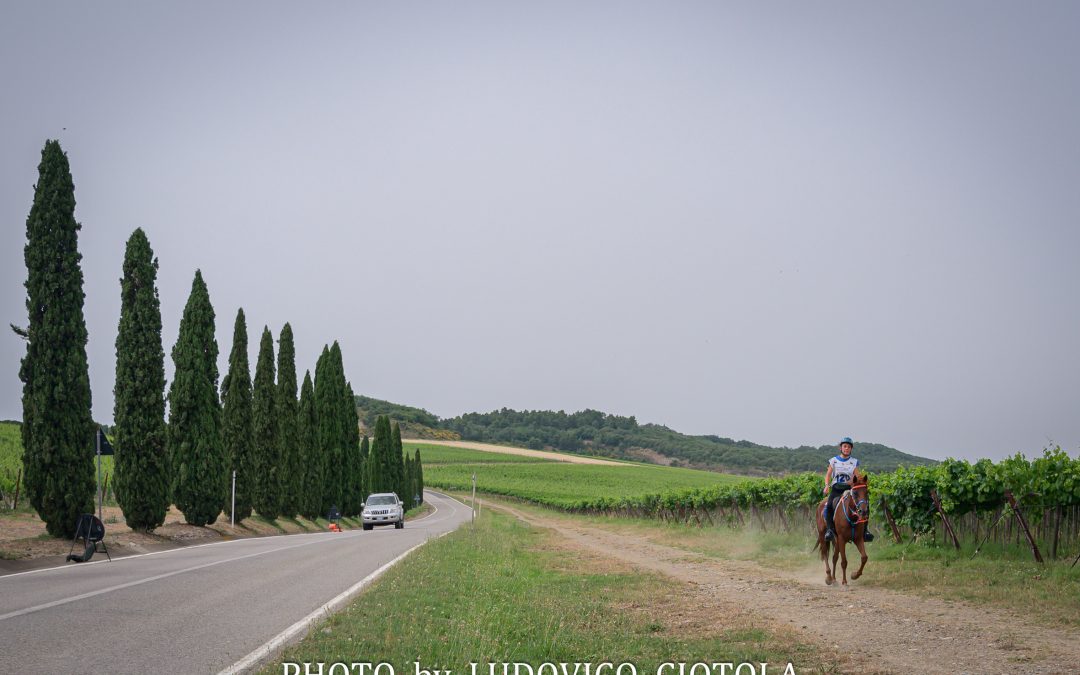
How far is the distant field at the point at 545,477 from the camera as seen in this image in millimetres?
108500

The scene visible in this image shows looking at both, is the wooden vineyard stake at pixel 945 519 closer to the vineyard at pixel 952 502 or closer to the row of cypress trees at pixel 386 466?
Answer: the vineyard at pixel 952 502

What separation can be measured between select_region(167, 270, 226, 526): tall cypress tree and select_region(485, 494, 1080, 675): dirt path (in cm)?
2134

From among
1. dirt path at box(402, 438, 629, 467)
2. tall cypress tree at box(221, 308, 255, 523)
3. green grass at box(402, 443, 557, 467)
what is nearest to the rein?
tall cypress tree at box(221, 308, 255, 523)

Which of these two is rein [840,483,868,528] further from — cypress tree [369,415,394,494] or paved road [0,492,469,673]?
cypress tree [369,415,394,494]

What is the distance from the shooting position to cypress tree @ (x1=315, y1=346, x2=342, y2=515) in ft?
178

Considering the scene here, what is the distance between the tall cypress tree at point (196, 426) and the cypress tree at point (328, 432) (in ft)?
64.7

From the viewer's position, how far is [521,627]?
33.9 ft

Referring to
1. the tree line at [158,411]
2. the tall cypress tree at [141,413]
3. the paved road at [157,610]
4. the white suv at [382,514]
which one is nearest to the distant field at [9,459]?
the tall cypress tree at [141,413]

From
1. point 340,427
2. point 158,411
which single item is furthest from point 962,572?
point 340,427

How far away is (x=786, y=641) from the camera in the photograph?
32.4ft

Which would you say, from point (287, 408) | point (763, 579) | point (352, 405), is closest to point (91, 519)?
point (763, 579)

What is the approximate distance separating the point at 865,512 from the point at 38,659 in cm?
1256

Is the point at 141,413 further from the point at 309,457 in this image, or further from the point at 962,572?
the point at 962,572

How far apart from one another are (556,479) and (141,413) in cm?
10168
